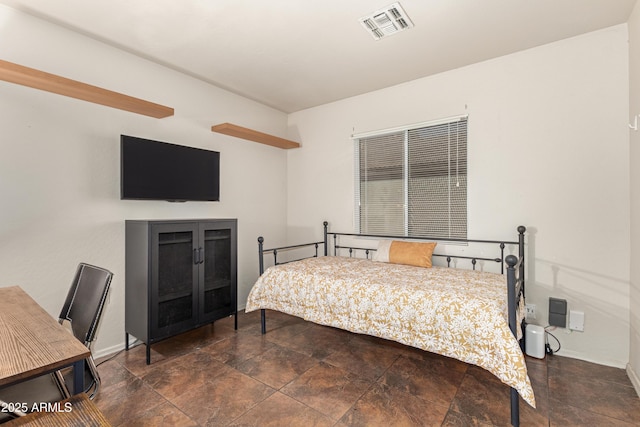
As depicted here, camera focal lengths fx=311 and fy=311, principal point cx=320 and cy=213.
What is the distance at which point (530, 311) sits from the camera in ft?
8.50

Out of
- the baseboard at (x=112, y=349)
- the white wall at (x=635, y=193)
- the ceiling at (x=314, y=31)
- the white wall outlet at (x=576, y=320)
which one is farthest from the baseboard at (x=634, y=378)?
the baseboard at (x=112, y=349)

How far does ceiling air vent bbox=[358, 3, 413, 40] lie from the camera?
Result: 2.12 m

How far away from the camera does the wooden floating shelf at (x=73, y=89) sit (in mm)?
1883

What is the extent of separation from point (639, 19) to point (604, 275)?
1.73 metres

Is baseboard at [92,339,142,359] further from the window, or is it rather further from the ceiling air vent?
the ceiling air vent

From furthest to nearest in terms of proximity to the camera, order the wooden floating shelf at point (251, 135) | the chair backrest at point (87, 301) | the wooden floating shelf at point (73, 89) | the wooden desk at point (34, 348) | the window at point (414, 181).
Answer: the wooden floating shelf at point (251, 135) < the window at point (414, 181) < the wooden floating shelf at point (73, 89) < the chair backrest at point (87, 301) < the wooden desk at point (34, 348)

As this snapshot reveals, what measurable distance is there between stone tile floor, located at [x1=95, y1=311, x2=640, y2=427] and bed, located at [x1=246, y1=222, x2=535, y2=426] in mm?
290

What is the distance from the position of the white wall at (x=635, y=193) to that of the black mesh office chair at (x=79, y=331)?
3.10 m

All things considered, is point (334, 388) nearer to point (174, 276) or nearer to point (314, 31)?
point (174, 276)

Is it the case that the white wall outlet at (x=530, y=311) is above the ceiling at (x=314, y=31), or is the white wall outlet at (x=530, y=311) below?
below

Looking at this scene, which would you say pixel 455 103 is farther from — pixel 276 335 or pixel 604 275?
pixel 276 335

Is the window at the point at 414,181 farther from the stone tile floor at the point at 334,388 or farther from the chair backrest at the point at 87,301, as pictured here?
the chair backrest at the point at 87,301

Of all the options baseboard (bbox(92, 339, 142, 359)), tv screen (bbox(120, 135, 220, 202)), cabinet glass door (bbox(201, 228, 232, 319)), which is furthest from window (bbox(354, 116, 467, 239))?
baseboard (bbox(92, 339, 142, 359))

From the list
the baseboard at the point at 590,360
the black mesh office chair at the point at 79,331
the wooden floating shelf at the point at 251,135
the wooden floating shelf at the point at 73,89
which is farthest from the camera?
the wooden floating shelf at the point at 251,135
